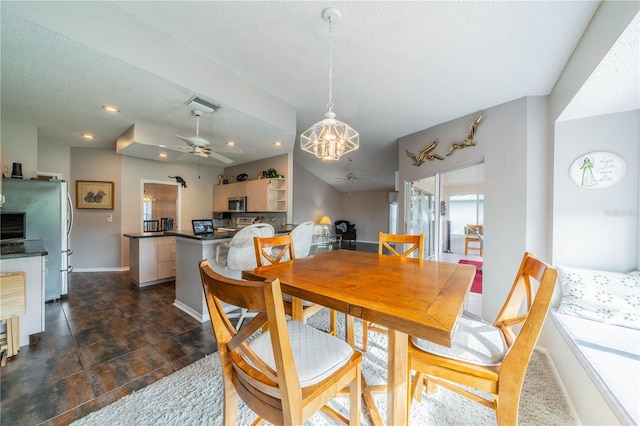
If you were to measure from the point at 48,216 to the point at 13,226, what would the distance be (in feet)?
1.00

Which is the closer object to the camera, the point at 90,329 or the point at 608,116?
the point at 608,116

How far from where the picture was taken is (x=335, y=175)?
320 inches

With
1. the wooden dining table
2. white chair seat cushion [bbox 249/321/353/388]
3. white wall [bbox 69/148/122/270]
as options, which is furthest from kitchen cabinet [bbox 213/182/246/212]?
white chair seat cushion [bbox 249/321/353/388]

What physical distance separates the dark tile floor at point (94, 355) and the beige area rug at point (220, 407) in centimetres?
17

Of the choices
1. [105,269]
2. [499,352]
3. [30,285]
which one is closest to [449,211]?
[499,352]

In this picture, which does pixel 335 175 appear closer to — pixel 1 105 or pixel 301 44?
pixel 301 44

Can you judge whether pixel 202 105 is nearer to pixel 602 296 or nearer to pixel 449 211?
pixel 449 211

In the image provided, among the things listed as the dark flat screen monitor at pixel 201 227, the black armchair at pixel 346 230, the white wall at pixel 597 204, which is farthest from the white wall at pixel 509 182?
the black armchair at pixel 346 230

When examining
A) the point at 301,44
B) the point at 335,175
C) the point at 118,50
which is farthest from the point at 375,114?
the point at 335,175

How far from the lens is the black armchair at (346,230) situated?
903 cm

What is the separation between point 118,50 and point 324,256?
2.29m

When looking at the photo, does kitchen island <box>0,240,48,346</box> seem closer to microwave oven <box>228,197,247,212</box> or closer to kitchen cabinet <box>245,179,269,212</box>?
kitchen cabinet <box>245,179,269,212</box>

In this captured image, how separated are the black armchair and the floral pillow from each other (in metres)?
7.15

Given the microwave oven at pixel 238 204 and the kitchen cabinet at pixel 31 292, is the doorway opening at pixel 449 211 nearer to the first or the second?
the microwave oven at pixel 238 204
